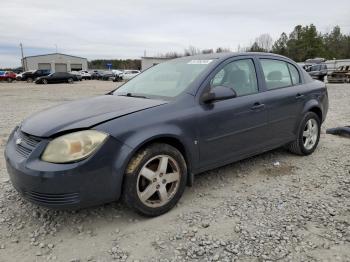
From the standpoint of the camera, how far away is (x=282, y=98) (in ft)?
14.6

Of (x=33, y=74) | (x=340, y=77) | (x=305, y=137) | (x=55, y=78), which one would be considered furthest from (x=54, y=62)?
(x=305, y=137)

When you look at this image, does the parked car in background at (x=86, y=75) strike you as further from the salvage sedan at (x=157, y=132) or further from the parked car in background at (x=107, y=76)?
the salvage sedan at (x=157, y=132)

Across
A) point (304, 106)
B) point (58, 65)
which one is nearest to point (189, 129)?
point (304, 106)

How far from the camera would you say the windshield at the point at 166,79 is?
12.2ft

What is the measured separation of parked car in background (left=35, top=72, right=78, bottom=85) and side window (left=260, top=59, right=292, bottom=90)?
3365cm

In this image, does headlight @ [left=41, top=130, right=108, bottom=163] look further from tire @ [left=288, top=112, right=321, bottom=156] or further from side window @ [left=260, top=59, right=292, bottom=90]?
tire @ [left=288, top=112, right=321, bottom=156]

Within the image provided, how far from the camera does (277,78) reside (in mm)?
4586

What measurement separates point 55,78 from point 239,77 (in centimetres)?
3432

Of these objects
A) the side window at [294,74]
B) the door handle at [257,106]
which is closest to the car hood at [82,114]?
the door handle at [257,106]

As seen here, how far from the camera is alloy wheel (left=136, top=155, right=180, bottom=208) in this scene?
10.2 ft

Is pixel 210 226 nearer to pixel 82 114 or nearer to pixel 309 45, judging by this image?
pixel 82 114

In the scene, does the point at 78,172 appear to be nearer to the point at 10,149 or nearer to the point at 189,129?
the point at 10,149

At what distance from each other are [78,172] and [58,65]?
72.9 meters

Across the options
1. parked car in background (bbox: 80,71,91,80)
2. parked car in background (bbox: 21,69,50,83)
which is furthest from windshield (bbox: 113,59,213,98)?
parked car in background (bbox: 80,71,91,80)
